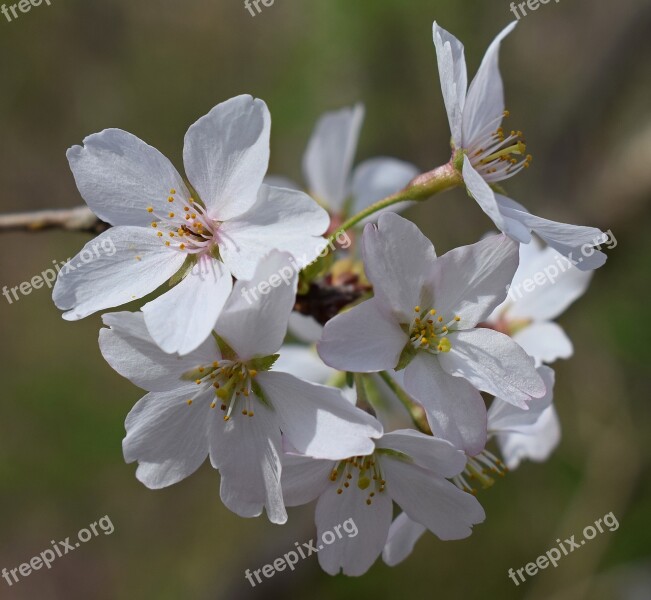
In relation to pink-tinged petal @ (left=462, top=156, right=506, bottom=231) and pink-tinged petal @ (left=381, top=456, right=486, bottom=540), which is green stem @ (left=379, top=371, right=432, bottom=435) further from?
pink-tinged petal @ (left=462, top=156, right=506, bottom=231)

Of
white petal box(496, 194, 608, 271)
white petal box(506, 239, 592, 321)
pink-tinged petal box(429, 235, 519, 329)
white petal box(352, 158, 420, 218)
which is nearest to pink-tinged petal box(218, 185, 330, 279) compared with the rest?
pink-tinged petal box(429, 235, 519, 329)

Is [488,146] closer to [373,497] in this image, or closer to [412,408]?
[412,408]

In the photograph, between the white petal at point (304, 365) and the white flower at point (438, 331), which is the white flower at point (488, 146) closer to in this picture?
the white flower at point (438, 331)

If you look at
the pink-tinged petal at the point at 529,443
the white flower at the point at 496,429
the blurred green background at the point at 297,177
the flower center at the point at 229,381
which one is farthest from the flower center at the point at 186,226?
the blurred green background at the point at 297,177

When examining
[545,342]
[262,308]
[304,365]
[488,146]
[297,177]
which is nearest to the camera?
[262,308]

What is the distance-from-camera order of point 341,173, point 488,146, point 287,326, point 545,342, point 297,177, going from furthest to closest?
point 297,177
point 341,173
point 545,342
point 488,146
point 287,326

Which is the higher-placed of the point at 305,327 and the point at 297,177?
the point at 305,327

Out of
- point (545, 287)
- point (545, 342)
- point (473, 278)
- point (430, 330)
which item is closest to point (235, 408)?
point (430, 330)
